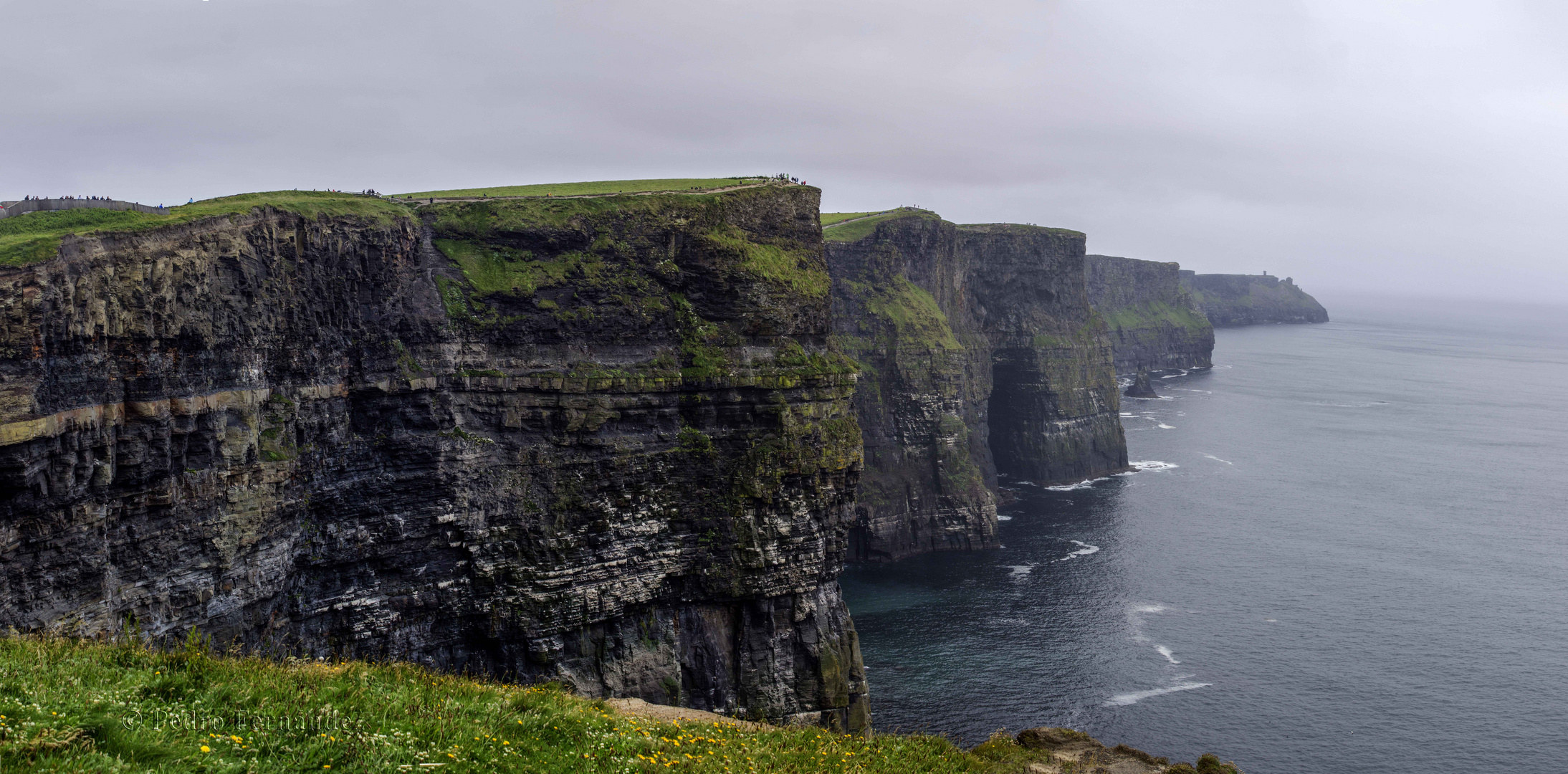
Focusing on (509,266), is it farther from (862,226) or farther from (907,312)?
A: (862,226)

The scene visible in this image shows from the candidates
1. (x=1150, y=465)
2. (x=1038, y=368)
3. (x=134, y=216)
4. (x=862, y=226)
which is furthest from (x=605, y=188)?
(x=1150, y=465)

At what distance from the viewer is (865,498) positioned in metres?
112

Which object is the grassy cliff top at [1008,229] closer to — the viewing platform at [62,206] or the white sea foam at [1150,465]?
the white sea foam at [1150,465]

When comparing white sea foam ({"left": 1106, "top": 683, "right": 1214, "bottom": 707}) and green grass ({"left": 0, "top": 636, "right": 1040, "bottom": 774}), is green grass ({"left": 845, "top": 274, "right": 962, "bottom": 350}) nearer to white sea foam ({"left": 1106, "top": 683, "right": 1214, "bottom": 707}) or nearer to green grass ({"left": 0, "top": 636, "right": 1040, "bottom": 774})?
white sea foam ({"left": 1106, "top": 683, "right": 1214, "bottom": 707})

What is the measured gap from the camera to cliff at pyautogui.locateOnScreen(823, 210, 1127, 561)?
11431 centimetres

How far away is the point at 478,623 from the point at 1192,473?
120m

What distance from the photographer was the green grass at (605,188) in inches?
2849

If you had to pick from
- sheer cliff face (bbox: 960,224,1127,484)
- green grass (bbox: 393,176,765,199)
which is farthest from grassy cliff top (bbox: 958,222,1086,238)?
green grass (bbox: 393,176,765,199)

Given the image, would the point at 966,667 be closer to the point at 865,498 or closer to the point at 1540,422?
the point at 865,498

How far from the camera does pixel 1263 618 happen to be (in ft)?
287

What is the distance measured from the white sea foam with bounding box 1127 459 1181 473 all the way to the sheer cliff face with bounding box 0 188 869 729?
9708 centimetres

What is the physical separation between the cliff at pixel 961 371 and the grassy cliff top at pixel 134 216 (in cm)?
6851

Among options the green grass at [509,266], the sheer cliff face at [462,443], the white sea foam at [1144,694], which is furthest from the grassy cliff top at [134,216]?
the white sea foam at [1144,694]

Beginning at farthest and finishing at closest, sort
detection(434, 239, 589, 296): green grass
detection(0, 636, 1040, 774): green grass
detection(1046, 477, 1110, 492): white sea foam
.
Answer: detection(1046, 477, 1110, 492): white sea foam → detection(434, 239, 589, 296): green grass → detection(0, 636, 1040, 774): green grass
